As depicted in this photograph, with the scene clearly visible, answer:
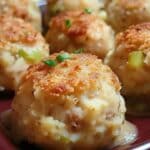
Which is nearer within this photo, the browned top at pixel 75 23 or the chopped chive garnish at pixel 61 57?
the chopped chive garnish at pixel 61 57

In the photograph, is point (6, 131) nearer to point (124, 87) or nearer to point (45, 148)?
point (45, 148)

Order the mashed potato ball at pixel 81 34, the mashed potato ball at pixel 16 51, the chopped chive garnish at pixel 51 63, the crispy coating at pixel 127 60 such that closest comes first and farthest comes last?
1. the chopped chive garnish at pixel 51 63
2. the crispy coating at pixel 127 60
3. the mashed potato ball at pixel 16 51
4. the mashed potato ball at pixel 81 34

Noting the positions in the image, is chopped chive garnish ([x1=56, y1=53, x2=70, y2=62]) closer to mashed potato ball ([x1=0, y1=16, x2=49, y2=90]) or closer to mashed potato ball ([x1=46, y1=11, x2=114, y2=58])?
mashed potato ball ([x1=0, y1=16, x2=49, y2=90])

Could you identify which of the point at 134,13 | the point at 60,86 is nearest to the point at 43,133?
the point at 60,86

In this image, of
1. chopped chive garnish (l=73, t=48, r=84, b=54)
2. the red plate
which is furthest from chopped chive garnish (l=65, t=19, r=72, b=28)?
the red plate

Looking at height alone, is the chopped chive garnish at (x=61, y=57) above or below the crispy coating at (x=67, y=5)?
below

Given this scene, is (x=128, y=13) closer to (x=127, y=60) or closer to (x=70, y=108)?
(x=127, y=60)

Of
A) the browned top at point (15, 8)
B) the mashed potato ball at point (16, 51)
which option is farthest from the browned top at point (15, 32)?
the browned top at point (15, 8)

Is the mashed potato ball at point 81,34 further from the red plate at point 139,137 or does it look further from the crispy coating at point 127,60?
the red plate at point 139,137
